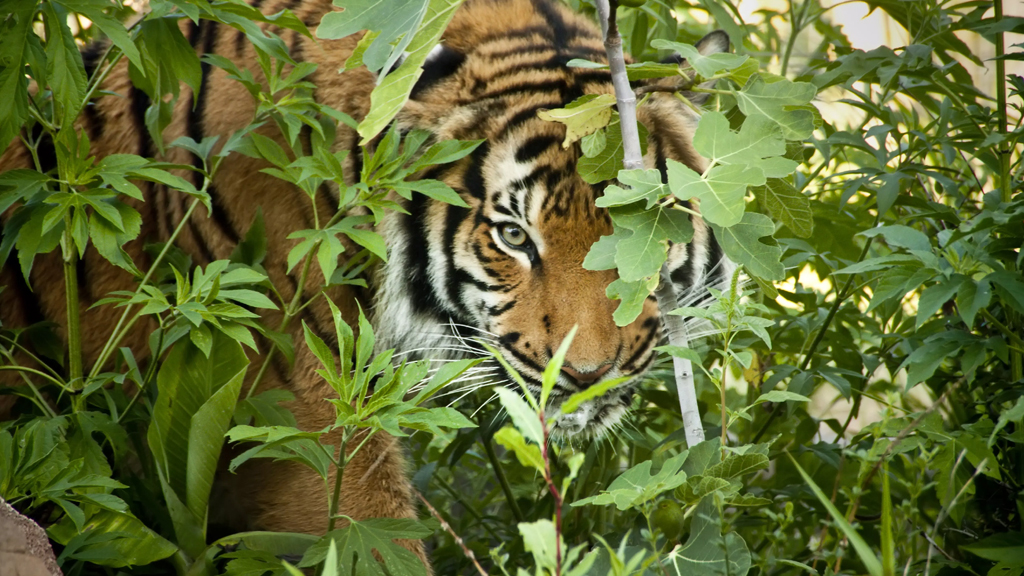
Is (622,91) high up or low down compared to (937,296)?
up

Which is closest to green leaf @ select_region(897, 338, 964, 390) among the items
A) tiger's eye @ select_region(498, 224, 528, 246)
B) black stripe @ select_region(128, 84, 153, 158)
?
tiger's eye @ select_region(498, 224, 528, 246)

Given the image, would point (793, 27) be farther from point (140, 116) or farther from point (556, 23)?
point (140, 116)

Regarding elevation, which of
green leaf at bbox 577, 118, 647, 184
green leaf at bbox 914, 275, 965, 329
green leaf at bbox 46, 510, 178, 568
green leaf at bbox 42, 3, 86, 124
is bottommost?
green leaf at bbox 46, 510, 178, 568

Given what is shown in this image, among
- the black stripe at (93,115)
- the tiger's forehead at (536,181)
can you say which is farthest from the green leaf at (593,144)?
the black stripe at (93,115)

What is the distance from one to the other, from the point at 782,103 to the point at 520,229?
0.65 meters

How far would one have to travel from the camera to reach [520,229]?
1.68 m

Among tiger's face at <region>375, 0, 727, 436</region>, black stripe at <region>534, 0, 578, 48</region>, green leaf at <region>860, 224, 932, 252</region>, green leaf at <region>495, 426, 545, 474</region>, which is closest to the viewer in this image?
green leaf at <region>495, 426, 545, 474</region>

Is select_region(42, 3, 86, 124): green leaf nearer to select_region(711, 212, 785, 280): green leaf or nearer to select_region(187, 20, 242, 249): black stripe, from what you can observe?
select_region(187, 20, 242, 249): black stripe

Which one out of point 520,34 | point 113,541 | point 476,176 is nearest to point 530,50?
point 520,34

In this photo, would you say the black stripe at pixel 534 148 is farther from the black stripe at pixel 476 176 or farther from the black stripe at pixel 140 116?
the black stripe at pixel 140 116

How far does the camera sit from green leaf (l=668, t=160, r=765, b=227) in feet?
3.37

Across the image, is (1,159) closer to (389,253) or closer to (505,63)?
(389,253)

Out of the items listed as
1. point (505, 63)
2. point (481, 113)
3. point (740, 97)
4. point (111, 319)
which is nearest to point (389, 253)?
point (481, 113)

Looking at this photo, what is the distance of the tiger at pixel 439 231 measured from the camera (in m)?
1.64
